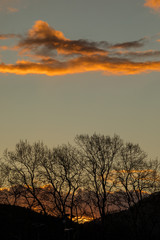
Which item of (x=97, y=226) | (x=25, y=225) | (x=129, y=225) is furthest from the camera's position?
(x=129, y=225)

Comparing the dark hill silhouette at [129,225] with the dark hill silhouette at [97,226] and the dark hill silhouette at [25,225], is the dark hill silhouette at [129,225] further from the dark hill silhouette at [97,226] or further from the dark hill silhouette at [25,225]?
the dark hill silhouette at [25,225]

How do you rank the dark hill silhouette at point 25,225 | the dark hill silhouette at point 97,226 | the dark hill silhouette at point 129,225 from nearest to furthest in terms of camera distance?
the dark hill silhouette at point 25,225
the dark hill silhouette at point 97,226
the dark hill silhouette at point 129,225

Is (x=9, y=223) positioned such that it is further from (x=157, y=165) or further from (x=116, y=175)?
(x=157, y=165)

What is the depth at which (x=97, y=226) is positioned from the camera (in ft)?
202

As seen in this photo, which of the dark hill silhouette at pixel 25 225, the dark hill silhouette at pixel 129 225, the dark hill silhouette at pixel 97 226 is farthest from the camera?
the dark hill silhouette at pixel 129 225

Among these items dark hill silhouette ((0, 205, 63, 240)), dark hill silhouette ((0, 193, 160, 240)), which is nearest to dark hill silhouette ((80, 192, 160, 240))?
dark hill silhouette ((0, 193, 160, 240))

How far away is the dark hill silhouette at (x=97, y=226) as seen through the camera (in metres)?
58.5

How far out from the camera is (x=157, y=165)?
192ft

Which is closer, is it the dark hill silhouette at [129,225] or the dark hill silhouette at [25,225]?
the dark hill silhouette at [25,225]

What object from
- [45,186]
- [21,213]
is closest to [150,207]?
[45,186]

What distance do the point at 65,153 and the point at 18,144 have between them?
8310mm

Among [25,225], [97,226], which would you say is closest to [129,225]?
[97,226]

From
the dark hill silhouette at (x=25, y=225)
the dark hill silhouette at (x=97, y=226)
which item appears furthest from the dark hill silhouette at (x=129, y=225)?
the dark hill silhouette at (x=25, y=225)

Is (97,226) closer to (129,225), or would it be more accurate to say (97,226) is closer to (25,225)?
(129,225)
